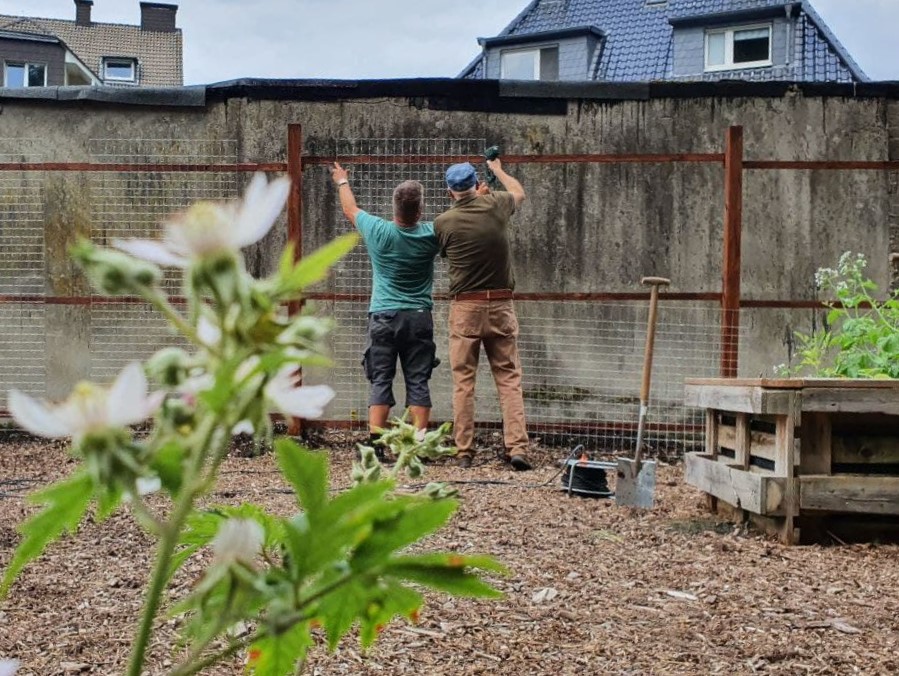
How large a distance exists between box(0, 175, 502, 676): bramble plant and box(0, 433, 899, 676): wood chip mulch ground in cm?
175

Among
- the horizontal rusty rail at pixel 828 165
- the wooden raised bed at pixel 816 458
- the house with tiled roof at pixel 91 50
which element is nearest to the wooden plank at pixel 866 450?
the wooden raised bed at pixel 816 458

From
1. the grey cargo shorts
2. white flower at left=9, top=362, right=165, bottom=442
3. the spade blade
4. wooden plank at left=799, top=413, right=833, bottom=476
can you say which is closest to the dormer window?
the grey cargo shorts

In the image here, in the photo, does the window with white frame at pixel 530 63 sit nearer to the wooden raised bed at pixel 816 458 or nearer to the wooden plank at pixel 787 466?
the wooden raised bed at pixel 816 458

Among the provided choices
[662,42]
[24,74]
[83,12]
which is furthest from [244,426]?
[83,12]

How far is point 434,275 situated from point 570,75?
19531mm

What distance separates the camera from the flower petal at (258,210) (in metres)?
0.47

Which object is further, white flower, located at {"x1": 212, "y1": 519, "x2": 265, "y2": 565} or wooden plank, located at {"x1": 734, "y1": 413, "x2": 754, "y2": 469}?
wooden plank, located at {"x1": 734, "y1": 413, "x2": 754, "y2": 469}

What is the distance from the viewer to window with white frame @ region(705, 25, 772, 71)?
24.5 meters

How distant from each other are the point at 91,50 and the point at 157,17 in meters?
2.90

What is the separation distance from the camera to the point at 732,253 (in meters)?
6.69

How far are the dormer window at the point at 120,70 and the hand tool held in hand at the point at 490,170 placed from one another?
1366 inches

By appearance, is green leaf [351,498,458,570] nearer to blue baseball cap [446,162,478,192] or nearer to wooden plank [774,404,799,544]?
wooden plank [774,404,799,544]

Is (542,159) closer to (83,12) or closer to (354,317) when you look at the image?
(354,317)

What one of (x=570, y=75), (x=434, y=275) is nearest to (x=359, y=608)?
(x=434, y=275)
